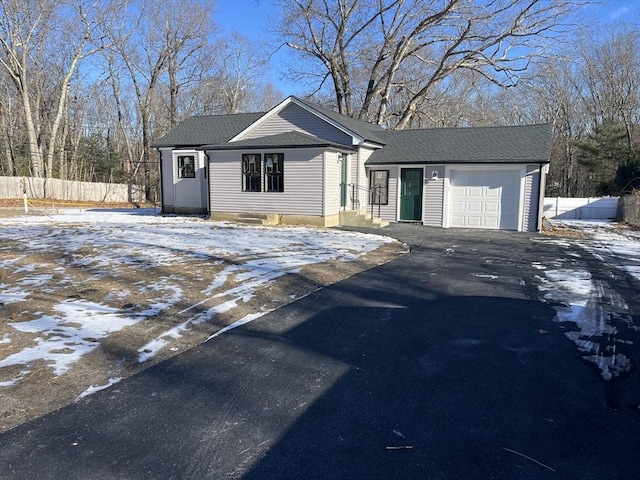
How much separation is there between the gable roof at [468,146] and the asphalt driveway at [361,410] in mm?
11289

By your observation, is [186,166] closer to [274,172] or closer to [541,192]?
[274,172]

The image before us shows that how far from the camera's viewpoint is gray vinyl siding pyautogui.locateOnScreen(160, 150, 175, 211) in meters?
19.8

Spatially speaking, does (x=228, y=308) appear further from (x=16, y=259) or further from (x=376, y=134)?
(x=376, y=134)

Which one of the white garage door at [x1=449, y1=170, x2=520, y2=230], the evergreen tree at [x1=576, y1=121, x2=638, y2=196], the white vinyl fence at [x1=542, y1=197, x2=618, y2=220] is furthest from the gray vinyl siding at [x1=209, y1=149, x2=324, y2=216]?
the evergreen tree at [x1=576, y1=121, x2=638, y2=196]

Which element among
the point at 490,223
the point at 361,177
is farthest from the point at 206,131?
the point at 490,223

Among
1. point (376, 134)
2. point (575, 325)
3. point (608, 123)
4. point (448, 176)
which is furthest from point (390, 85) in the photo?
point (575, 325)

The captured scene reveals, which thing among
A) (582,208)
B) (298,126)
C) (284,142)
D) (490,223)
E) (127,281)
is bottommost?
(127,281)

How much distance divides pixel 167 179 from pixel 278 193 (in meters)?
6.90

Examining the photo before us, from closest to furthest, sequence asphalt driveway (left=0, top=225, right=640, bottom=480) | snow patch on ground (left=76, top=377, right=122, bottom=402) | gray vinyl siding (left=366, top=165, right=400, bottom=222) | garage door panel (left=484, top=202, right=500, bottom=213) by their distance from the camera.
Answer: asphalt driveway (left=0, top=225, right=640, bottom=480)
snow patch on ground (left=76, top=377, right=122, bottom=402)
garage door panel (left=484, top=202, right=500, bottom=213)
gray vinyl siding (left=366, top=165, right=400, bottom=222)

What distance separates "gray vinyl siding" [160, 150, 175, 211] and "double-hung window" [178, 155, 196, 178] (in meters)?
0.54

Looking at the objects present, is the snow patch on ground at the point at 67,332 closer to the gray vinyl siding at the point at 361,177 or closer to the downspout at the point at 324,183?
the downspout at the point at 324,183

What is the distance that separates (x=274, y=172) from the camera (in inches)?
627

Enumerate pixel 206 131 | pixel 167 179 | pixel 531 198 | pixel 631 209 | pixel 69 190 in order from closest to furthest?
pixel 531 198 → pixel 631 209 → pixel 167 179 → pixel 206 131 → pixel 69 190

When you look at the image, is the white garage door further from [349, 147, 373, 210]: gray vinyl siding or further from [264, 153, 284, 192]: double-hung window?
[264, 153, 284, 192]: double-hung window
